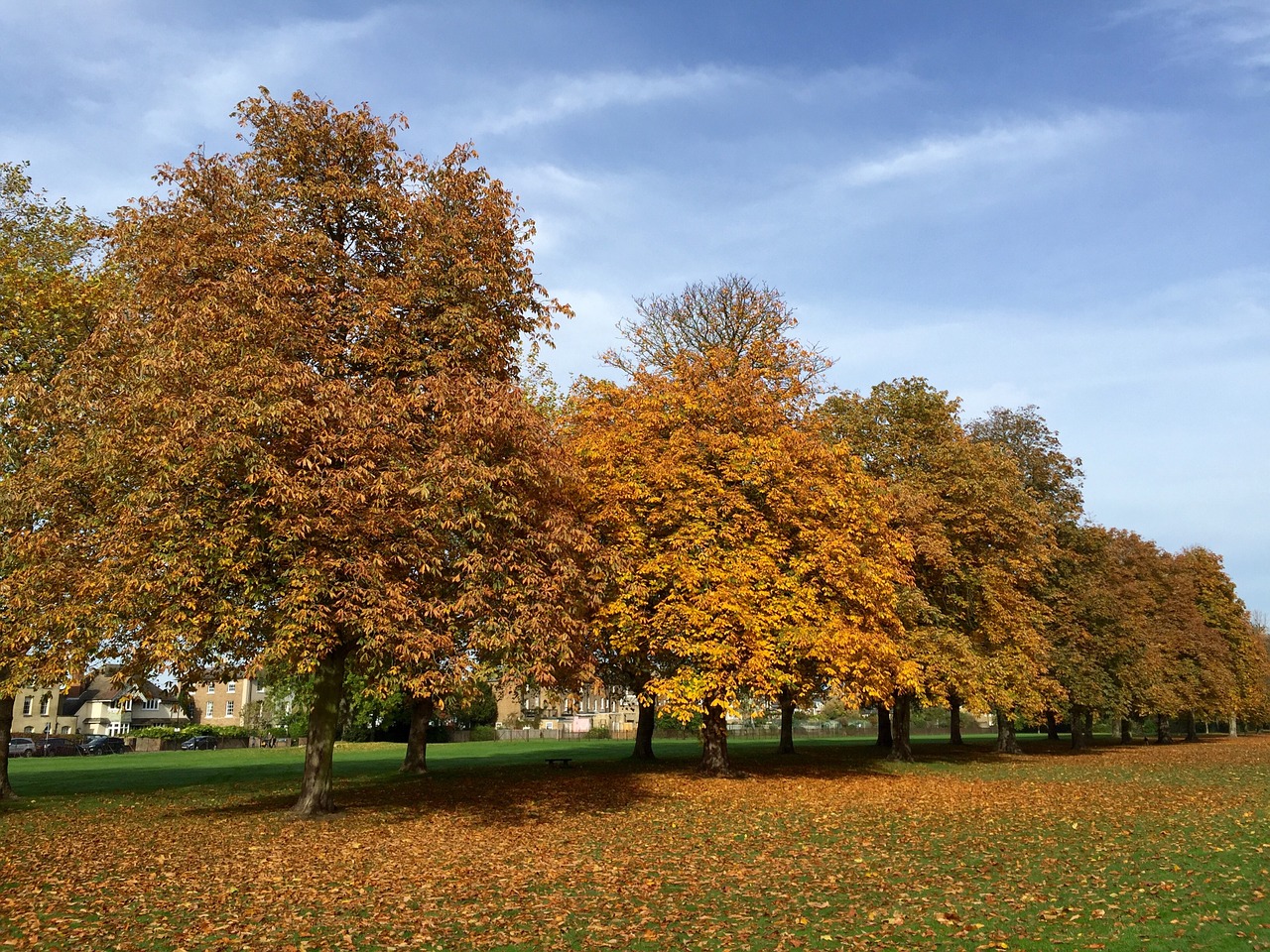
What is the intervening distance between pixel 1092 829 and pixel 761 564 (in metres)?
11.1

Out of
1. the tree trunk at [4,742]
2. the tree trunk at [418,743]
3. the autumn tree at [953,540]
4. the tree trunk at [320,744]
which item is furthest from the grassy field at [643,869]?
the autumn tree at [953,540]

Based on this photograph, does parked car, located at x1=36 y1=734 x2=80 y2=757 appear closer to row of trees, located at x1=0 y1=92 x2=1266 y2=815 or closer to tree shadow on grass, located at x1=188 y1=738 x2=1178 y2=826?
tree shadow on grass, located at x1=188 y1=738 x2=1178 y2=826

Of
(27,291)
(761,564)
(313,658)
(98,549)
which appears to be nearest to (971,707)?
(761,564)

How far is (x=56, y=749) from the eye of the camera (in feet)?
228

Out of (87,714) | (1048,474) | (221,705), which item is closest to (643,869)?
(1048,474)

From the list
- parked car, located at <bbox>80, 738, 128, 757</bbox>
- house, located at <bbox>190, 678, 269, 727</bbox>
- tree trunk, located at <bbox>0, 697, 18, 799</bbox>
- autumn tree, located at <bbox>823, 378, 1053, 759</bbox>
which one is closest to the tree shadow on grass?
autumn tree, located at <bbox>823, 378, 1053, 759</bbox>

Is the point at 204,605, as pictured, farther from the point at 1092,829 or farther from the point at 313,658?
the point at 1092,829

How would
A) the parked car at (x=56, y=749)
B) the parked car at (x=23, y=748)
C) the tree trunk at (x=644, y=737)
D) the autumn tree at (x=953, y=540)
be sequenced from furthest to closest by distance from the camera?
the parked car at (x=23, y=748) < the parked car at (x=56, y=749) < the tree trunk at (x=644, y=737) < the autumn tree at (x=953, y=540)

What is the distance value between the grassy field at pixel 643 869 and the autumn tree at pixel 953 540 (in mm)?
8559

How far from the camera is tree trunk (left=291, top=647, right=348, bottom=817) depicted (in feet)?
67.4

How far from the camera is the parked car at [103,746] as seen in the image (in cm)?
6970

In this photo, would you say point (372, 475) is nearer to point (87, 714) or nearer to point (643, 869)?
point (643, 869)

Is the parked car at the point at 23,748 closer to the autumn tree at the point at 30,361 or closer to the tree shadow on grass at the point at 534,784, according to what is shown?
the tree shadow on grass at the point at 534,784

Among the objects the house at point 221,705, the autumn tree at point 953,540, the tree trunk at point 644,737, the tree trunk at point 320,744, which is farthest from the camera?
the house at point 221,705
